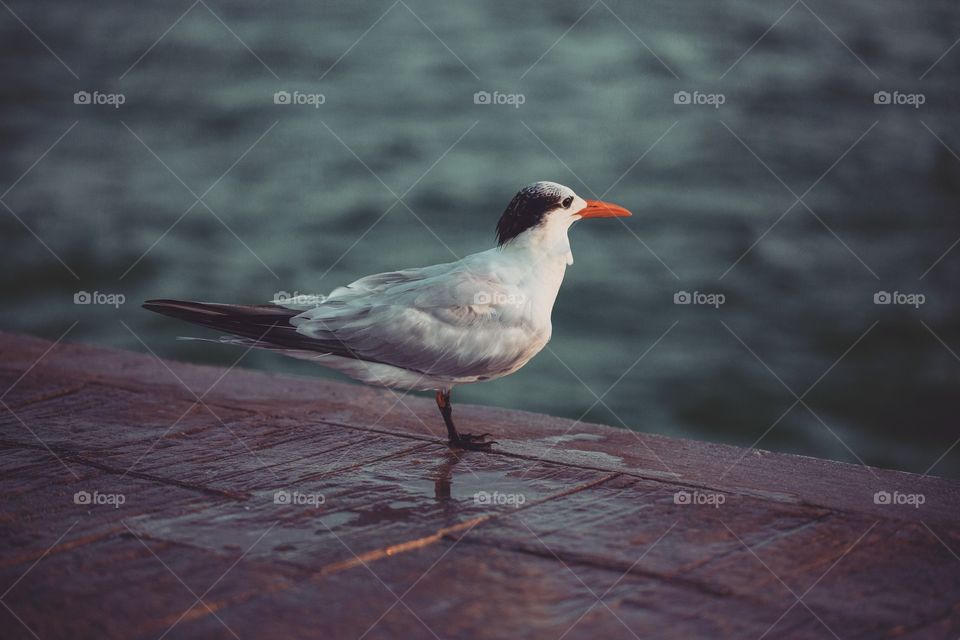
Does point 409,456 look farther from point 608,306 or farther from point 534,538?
point 608,306

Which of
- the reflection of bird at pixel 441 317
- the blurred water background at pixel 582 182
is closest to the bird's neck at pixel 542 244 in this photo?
the reflection of bird at pixel 441 317

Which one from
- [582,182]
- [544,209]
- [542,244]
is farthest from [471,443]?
[582,182]

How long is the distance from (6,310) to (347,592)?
9.54m

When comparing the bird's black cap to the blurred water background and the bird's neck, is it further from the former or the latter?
the blurred water background

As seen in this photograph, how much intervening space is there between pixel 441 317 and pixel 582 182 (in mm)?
7812

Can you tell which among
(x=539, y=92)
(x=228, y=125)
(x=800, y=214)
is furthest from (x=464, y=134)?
(x=800, y=214)

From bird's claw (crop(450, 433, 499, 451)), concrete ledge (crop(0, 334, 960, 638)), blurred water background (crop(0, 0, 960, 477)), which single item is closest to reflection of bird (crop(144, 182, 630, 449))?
bird's claw (crop(450, 433, 499, 451))

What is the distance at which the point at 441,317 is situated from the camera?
15.0 feet

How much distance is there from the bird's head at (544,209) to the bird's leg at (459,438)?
2.48ft

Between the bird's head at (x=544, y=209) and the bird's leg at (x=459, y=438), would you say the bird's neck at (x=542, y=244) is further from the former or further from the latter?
the bird's leg at (x=459, y=438)

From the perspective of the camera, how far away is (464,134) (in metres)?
14.1

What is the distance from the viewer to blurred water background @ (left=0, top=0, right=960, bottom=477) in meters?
10.5

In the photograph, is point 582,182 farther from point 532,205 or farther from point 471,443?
point 471,443

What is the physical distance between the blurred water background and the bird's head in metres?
4.97
